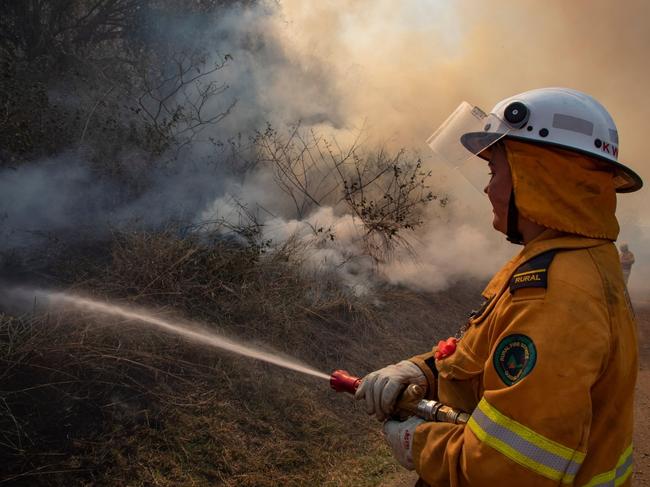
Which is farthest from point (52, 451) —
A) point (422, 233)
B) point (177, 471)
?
point (422, 233)

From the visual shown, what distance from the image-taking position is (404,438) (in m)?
1.63

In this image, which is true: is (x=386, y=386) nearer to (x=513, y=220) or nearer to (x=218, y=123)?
(x=513, y=220)

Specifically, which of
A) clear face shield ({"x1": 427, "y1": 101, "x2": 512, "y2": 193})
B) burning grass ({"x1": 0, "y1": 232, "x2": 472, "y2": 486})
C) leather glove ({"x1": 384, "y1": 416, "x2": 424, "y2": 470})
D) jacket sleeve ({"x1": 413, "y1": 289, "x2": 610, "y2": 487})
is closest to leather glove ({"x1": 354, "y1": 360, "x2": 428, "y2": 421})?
leather glove ({"x1": 384, "y1": 416, "x2": 424, "y2": 470})

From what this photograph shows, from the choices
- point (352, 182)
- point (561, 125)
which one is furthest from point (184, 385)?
point (352, 182)

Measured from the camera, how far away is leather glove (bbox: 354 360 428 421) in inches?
72.1

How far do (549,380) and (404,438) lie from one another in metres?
0.58

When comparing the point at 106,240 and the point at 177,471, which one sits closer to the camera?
the point at 177,471

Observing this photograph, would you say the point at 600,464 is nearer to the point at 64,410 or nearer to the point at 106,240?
the point at 64,410

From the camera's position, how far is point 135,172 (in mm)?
5426

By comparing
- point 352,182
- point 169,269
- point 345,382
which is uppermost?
point 352,182

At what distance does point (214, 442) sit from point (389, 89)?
29.7ft

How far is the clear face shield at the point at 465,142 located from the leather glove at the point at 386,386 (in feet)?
2.58

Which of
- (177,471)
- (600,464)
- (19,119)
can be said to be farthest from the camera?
(19,119)

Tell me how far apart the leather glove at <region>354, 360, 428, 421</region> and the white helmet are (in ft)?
2.97
